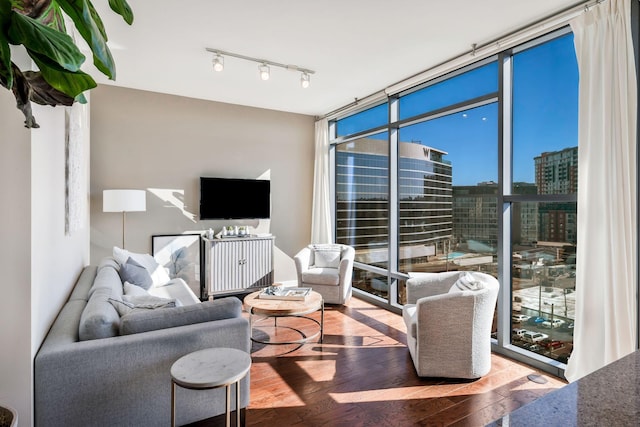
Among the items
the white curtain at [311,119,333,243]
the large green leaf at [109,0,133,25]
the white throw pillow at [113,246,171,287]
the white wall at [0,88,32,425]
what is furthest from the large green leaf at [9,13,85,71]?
the white curtain at [311,119,333,243]

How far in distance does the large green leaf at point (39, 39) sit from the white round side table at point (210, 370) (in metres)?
1.38

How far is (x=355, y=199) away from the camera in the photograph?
213 inches

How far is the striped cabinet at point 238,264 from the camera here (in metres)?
4.75

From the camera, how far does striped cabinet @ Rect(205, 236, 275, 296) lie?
4.75 metres

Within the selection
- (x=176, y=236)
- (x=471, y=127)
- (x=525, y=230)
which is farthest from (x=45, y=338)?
(x=471, y=127)

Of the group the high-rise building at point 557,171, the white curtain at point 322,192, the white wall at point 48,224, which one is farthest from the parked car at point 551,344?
the white wall at point 48,224

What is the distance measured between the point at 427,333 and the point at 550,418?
81.8 inches

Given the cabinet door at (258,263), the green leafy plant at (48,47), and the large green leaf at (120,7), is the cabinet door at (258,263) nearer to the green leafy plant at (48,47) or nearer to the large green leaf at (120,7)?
the green leafy plant at (48,47)

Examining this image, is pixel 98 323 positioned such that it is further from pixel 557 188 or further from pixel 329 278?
pixel 557 188

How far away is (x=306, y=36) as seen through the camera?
3.05 m

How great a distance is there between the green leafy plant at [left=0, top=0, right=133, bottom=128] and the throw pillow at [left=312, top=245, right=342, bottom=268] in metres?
3.99

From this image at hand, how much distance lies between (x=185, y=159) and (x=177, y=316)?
3375 millimetres

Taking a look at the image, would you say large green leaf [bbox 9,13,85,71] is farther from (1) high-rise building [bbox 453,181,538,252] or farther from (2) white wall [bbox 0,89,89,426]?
(1) high-rise building [bbox 453,181,538,252]

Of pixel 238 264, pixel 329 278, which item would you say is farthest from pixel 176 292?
pixel 329 278
